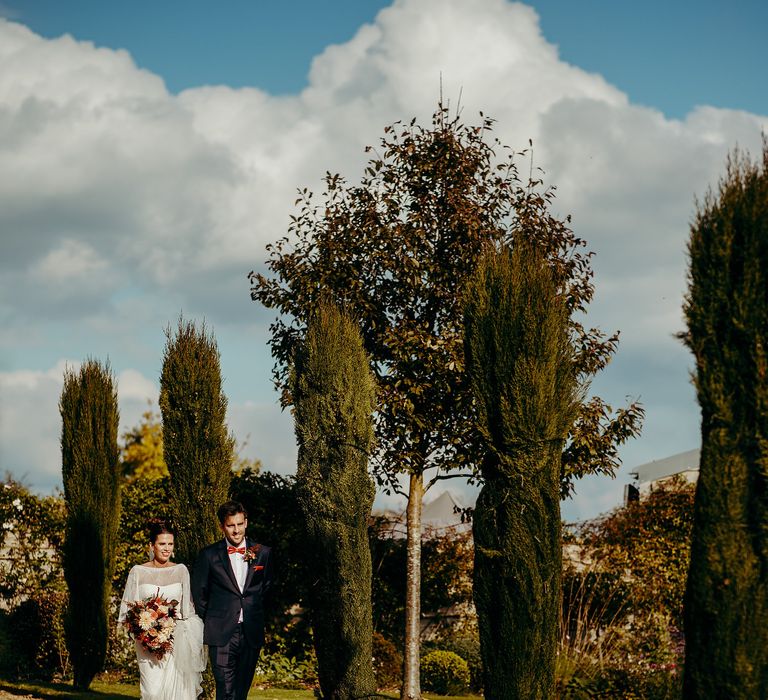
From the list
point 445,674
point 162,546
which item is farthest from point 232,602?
point 445,674

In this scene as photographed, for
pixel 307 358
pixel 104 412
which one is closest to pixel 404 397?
pixel 307 358

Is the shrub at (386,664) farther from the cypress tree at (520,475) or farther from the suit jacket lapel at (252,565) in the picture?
the cypress tree at (520,475)

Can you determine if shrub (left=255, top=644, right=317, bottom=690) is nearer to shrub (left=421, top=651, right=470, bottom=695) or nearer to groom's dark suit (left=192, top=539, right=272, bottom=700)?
shrub (left=421, top=651, right=470, bottom=695)

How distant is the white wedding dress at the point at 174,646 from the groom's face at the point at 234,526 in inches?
23.9

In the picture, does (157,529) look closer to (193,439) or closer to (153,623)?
(153,623)

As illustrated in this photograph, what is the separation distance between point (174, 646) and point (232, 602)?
67 centimetres

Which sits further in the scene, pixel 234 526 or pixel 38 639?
pixel 38 639

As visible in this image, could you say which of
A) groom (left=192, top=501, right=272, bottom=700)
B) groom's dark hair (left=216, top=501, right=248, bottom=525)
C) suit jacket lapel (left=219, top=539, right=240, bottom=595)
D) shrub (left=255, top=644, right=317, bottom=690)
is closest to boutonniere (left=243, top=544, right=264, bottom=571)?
groom (left=192, top=501, right=272, bottom=700)

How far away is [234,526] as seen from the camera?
9875 mm

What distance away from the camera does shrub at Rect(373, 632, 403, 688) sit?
16.4m

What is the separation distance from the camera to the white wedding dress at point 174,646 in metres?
9.64

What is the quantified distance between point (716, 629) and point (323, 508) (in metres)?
5.73

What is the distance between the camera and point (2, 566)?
16.2 meters

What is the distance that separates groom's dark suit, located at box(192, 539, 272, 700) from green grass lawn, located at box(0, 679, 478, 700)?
13.8 feet
